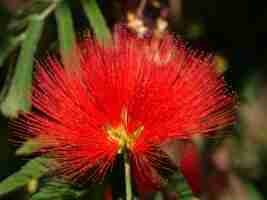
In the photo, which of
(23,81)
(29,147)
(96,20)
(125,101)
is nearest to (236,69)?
(96,20)

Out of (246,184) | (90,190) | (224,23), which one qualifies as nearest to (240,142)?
(246,184)

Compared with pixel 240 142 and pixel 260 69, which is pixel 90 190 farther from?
pixel 260 69

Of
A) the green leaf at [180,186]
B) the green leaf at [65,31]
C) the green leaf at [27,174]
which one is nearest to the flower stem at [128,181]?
the green leaf at [180,186]

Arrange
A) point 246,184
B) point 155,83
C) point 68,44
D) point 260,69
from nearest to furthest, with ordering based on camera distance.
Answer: point 155,83 → point 68,44 → point 246,184 → point 260,69

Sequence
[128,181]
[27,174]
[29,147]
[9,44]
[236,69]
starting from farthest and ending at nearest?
1. [236,69]
2. [9,44]
3. [29,147]
4. [27,174]
5. [128,181]

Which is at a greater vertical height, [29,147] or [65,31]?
[65,31]

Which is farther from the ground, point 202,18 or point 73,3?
point 202,18

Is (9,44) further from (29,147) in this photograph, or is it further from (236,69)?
(236,69)

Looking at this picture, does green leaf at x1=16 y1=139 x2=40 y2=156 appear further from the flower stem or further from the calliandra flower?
the flower stem
